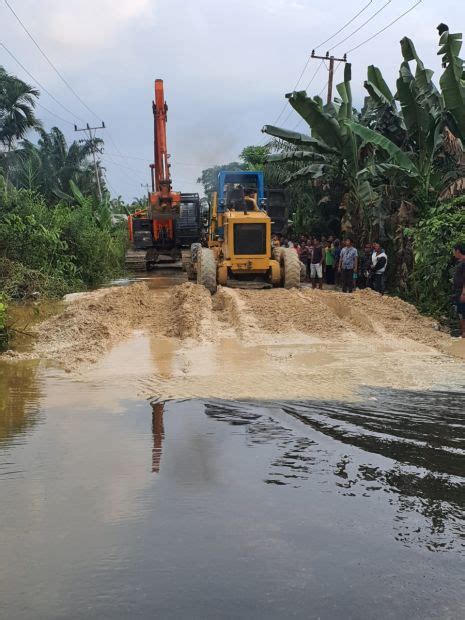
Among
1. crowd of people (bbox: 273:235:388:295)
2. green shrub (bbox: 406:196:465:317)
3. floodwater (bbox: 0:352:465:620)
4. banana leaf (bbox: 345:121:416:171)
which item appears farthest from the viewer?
crowd of people (bbox: 273:235:388:295)

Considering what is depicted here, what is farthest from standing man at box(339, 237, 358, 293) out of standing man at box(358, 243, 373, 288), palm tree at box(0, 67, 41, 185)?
palm tree at box(0, 67, 41, 185)

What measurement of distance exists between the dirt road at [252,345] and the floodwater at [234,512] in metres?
1.22

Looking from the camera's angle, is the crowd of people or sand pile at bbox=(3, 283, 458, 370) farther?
the crowd of people

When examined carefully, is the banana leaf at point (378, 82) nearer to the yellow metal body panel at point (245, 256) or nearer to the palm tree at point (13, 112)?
the yellow metal body panel at point (245, 256)

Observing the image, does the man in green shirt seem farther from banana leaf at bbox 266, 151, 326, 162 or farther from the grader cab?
the grader cab

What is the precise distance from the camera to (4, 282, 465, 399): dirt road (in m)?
7.94

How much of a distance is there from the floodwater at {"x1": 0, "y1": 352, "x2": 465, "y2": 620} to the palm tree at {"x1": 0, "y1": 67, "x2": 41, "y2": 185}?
40268mm

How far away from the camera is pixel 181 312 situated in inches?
532

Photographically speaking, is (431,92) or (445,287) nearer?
(445,287)

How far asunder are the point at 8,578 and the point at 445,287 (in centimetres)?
1234

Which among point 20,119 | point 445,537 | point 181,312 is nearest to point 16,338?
point 181,312

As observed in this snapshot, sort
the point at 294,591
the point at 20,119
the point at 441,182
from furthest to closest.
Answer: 1. the point at 20,119
2. the point at 441,182
3. the point at 294,591

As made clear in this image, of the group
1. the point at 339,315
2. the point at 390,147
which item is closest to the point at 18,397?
the point at 339,315

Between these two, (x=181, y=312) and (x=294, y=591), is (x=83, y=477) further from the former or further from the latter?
(x=181, y=312)
